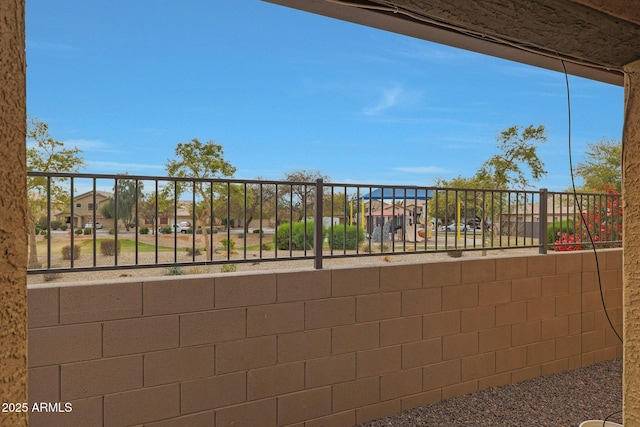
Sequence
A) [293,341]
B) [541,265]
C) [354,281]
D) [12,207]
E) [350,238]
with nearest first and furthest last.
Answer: [12,207], [293,341], [354,281], [350,238], [541,265]

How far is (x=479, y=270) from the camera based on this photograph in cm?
347

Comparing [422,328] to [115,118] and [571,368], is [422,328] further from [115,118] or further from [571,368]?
[115,118]

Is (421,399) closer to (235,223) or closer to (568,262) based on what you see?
(235,223)

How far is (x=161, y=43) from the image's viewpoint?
16.3m

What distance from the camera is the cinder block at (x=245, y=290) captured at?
2480mm

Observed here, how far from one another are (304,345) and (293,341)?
0.27ft

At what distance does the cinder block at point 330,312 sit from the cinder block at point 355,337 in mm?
52

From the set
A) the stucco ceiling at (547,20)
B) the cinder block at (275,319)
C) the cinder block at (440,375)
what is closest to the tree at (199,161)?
the cinder block at (440,375)

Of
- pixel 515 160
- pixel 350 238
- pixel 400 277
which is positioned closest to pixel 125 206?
pixel 350 238

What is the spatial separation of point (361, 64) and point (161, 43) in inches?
350

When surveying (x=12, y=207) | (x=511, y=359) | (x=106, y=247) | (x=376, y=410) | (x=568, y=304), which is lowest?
(x=376, y=410)

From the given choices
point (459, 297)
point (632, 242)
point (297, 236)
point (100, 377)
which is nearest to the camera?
point (632, 242)

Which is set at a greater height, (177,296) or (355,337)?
(177,296)

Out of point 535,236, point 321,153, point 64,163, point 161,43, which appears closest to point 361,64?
point 321,153
